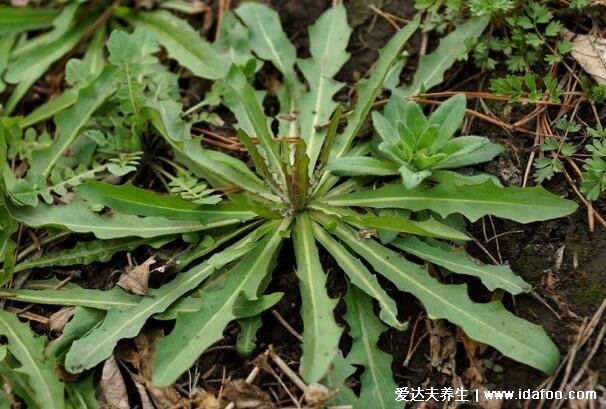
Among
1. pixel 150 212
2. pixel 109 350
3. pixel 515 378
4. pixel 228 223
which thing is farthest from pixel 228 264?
pixel 515 378

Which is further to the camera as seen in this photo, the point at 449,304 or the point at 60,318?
the point at 60,318

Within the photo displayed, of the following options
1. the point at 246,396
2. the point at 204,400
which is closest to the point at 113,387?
the point at 204,400

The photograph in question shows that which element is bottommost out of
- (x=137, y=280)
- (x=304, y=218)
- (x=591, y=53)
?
(x=137, y=280)

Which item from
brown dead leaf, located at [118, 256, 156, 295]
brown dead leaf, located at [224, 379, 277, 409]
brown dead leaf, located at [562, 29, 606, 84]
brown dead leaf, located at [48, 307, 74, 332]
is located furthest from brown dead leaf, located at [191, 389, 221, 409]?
brown dead leaf, located at [562, 29, 606, 84]

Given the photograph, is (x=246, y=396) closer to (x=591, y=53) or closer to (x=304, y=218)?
(x=304, y=218)

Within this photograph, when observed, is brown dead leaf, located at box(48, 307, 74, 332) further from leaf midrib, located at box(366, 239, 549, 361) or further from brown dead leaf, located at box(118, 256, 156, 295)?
leaf midrib, located at box(366, 239, 549, 361)
